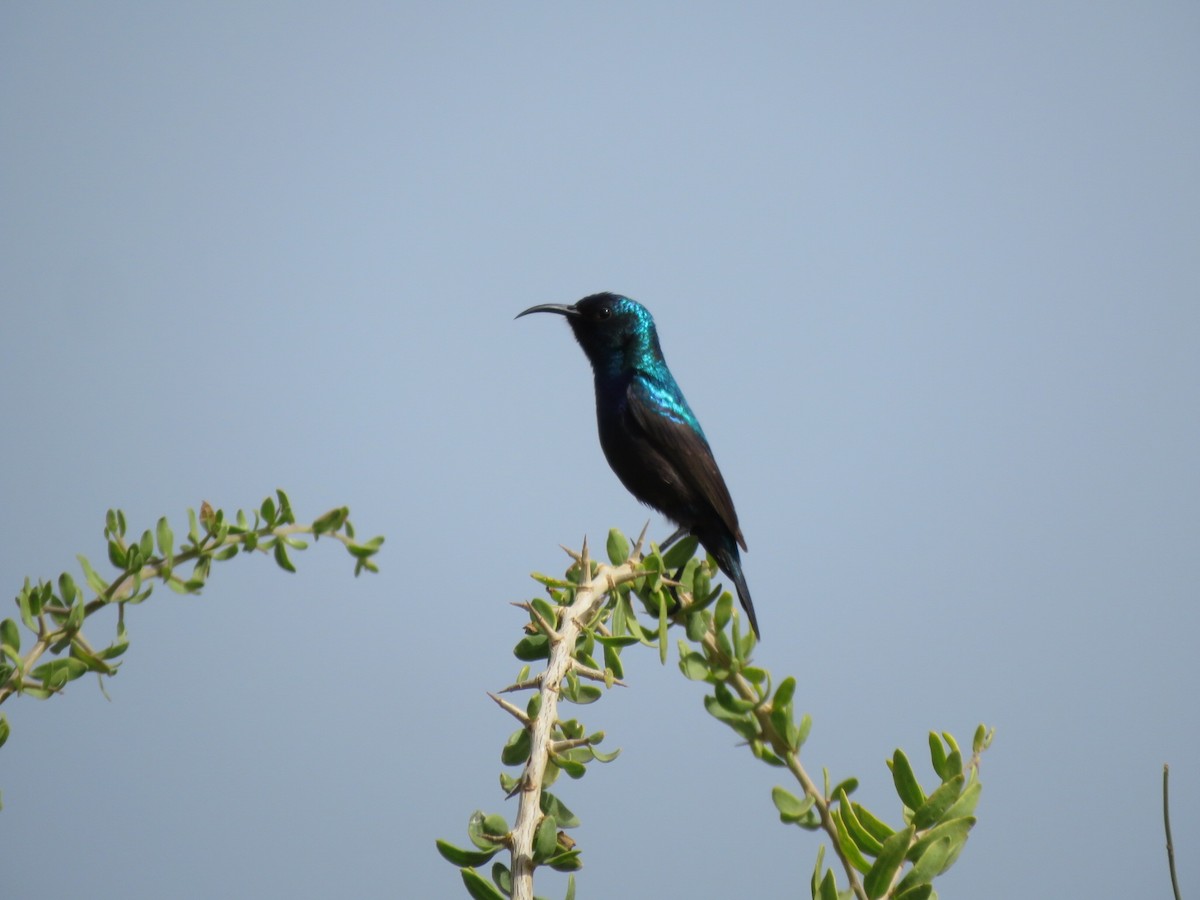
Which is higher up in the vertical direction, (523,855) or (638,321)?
(638,321)

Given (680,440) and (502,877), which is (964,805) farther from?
(680,440)

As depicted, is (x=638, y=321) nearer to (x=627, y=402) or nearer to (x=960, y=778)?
(x=627, y=402)

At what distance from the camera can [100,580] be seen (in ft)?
5.79

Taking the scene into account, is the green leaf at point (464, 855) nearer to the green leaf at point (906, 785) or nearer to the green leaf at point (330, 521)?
the green leaf at point (906, 785)

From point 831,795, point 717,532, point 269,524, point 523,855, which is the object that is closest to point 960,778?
point 831,795

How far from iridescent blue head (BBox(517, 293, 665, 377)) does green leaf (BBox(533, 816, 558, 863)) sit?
12.9 feet

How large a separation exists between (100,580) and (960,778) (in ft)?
4.20

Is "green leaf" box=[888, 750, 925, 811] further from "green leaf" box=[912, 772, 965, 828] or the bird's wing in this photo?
the bird's wing

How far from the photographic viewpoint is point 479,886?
1.22m

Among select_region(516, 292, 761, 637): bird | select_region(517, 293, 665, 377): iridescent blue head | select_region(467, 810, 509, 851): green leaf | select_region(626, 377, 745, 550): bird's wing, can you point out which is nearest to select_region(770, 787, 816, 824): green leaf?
select_region(467, 810, 509, 851): green leaf

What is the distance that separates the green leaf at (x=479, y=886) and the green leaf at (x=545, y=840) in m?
0.05

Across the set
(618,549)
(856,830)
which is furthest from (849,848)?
(618,549)

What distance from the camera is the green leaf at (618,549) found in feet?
5.90

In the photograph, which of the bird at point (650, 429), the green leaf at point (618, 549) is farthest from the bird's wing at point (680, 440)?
the green leaf at point (618, 549)
